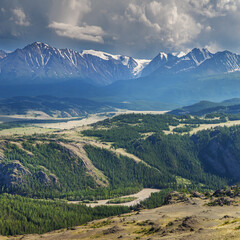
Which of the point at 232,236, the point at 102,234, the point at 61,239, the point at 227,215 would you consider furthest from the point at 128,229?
the point at 232,236

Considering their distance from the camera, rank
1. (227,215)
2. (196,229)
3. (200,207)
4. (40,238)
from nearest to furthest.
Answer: (196,229) < (227,215) < (40,238) < (200,207)

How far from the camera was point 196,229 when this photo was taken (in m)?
133

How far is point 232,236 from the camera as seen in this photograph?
105 metres

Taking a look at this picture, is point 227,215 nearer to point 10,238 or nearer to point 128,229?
point 128,229

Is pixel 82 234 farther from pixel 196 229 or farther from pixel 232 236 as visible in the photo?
pixel 232 236

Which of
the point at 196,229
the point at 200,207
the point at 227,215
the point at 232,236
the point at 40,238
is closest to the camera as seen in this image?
the point at 232,236

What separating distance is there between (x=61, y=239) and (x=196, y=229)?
73.3m

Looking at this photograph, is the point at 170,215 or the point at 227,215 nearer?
the point at 227,215

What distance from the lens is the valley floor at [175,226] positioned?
392 ft

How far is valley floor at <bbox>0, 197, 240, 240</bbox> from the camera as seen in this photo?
119 metres

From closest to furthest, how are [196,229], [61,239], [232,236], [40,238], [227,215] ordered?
[232,236], [196,229], [227,215], [61,239], [40,238]

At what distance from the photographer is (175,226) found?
467 feet

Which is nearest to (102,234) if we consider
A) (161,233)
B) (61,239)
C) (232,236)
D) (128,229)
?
(128,229)

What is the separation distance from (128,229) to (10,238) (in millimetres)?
77432
